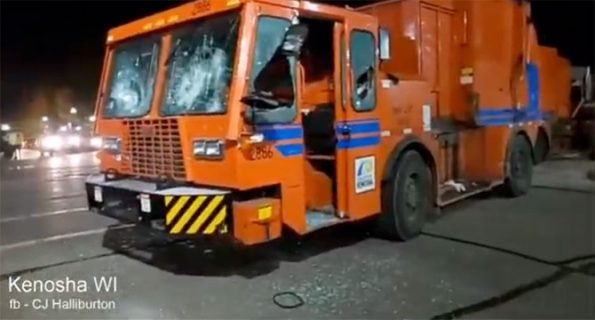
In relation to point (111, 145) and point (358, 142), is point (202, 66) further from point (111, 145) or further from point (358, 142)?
point (358, 142)

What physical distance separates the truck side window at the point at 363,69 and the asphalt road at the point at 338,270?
1.64 m

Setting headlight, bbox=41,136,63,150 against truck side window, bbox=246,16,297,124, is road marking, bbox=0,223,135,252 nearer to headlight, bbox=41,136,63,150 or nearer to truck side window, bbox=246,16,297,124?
truck side window, bbox=246,16,297,124

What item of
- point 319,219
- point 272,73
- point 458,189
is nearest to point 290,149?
point 272,73

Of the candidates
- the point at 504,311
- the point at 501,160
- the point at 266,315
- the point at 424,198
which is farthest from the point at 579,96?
the point at 266,315

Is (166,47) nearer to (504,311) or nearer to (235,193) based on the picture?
(235,193)

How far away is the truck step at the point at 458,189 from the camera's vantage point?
7.50 meters

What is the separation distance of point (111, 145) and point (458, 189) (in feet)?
15.3

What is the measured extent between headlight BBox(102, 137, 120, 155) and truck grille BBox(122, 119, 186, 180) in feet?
0.47

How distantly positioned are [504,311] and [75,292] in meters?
3.71

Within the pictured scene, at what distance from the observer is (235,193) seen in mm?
4836

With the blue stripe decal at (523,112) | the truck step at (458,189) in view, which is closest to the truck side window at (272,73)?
the truck step at (458,189)

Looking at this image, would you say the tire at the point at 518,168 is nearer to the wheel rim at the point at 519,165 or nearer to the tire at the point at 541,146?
the wheel rim at the point at 519,165

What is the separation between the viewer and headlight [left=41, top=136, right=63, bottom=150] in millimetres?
29750

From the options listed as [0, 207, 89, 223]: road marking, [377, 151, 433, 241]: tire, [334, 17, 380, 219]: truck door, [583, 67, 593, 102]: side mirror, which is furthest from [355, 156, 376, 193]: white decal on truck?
[583, 67, 593, 102]: side mirror
